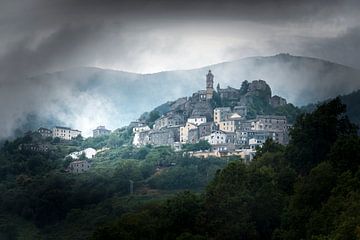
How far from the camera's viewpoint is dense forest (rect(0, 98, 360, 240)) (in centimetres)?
2052

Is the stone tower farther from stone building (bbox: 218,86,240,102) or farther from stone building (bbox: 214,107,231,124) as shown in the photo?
stone building (bbox: 214,107,231,124)

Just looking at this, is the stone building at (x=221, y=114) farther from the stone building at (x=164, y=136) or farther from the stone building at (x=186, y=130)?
the stone building at (x=164, y=136)

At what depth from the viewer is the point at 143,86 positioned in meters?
76.4

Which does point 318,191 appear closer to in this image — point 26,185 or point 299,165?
point 299,165

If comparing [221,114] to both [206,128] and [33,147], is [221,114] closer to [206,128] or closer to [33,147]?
[206,128]

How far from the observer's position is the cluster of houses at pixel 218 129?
52.2 meters

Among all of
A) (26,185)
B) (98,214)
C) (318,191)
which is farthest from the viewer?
(26,185)

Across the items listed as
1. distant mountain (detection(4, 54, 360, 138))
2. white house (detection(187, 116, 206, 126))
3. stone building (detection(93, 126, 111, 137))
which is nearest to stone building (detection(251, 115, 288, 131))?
white house (detection(187, 116, 206, 126))

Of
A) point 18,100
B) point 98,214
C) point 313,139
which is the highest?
point 18,100

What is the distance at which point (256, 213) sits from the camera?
73.9 ft

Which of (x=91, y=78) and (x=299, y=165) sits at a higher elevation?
(x=91, y=78)

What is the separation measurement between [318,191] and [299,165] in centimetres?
424

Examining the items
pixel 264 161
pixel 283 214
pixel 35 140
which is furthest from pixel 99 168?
pixel 283 214

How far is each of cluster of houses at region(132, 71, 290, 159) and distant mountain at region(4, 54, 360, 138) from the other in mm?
5737
